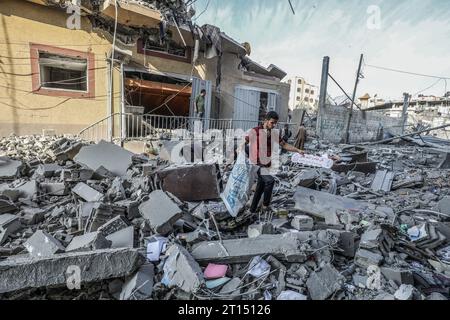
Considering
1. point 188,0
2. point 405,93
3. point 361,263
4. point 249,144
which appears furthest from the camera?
point 405,93

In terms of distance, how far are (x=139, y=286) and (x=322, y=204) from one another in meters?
3.20

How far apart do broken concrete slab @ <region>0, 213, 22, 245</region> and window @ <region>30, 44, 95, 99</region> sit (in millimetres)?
6483

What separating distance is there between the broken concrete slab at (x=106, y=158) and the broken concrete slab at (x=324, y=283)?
175 inches

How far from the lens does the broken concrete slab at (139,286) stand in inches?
91.7

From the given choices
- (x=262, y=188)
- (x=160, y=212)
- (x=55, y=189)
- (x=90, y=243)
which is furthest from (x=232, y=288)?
(x=55, y=189)

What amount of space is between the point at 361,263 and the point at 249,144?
2230 millimetres

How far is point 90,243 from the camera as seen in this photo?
111 inches

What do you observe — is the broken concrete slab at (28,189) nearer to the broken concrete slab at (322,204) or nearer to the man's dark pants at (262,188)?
the man's dark pants at (262,188)

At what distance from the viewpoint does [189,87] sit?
11.2 meters

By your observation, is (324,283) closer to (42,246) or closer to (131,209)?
(131,209)
